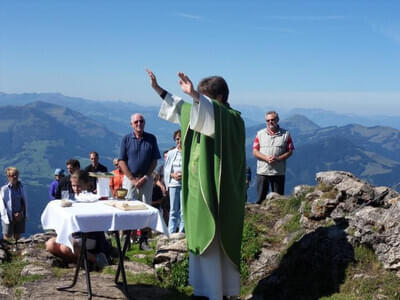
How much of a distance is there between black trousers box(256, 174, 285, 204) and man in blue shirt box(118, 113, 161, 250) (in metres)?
2.95

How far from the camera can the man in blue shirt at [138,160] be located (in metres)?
9.12

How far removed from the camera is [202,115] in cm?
577

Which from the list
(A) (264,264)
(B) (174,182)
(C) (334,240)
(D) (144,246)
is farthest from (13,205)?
(C) (334,240)

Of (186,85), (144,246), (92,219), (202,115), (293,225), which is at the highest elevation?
(186,85)

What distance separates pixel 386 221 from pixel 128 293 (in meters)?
3.50

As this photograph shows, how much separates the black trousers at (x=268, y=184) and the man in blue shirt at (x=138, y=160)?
2954 mm

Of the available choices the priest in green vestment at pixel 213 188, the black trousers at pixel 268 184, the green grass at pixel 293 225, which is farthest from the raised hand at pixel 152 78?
the black trousers at pixel 268 184

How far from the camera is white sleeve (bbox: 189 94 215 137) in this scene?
5.73 metres

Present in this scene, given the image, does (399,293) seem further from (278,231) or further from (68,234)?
(68,234)

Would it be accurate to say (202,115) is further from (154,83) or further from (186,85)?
(154,83)

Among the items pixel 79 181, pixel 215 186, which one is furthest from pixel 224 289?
pixel 79 181

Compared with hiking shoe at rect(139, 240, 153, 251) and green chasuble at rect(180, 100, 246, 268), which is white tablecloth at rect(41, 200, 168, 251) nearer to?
green chasuble at rect(180, 100, 246, 268)

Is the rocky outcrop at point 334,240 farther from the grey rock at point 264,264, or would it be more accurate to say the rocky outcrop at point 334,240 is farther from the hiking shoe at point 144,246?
the hiking shoe at point 144,246

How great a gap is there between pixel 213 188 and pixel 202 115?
0.89 meters
